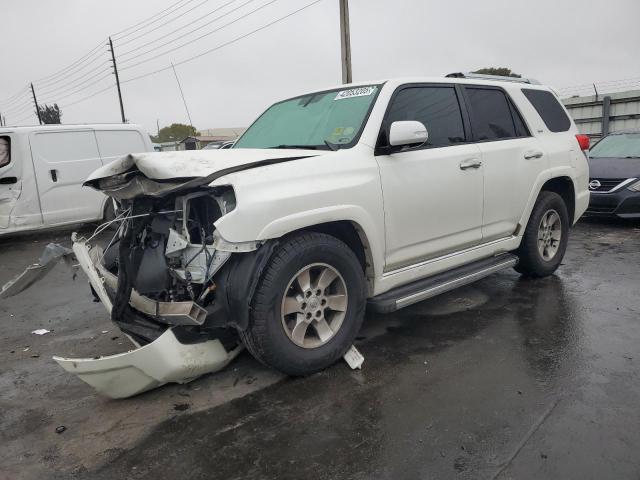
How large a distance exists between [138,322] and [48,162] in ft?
21.5

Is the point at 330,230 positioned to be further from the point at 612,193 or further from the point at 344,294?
the point at 612,193

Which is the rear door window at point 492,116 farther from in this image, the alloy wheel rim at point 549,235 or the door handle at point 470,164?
the alloy wheel rim at point 549,235

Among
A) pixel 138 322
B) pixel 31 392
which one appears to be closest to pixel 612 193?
pixel 138 322

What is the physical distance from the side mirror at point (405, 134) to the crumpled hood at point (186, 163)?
520 millimetres

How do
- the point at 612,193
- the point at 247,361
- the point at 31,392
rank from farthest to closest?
the point at 612,193 → the point at 247,361 → the point at 31,392

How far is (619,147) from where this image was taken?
29.8 feet

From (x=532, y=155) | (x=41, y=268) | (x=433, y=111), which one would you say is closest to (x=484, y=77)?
(x=532, y=155)

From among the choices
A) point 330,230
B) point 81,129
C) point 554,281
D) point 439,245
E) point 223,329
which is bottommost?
point 554,281

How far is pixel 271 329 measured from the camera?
2963 millimetres

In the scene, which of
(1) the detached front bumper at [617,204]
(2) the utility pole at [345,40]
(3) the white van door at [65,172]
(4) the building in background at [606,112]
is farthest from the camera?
(2) the utility pole at [345,40]

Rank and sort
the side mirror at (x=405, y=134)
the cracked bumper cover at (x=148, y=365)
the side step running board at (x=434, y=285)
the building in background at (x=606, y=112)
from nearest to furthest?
the cracked bumper cover at (x=148, y=365) → the side mirror at (x=405, y=134) → the side step running board at (x=434, y=285) → the building in background at (x=606, y=112)

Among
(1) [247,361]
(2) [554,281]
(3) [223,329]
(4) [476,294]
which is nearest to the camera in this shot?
(3) [223,329]

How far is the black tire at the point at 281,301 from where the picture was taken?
115 inches

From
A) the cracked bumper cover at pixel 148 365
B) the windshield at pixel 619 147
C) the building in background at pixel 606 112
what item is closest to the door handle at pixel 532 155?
the cracked bumper cover at pixel 148 365
